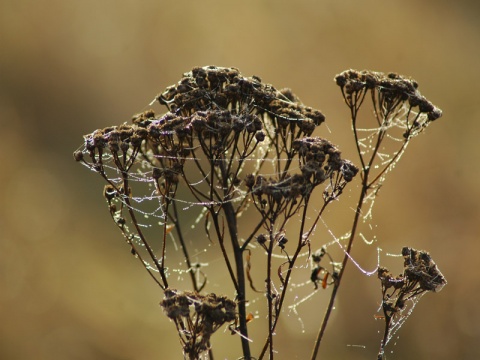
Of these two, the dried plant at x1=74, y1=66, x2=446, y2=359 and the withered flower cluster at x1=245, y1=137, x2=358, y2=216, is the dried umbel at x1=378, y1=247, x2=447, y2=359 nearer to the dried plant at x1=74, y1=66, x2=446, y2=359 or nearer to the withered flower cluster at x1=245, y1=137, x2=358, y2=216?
the dried plant at x1=74, y1=66, x2=446, y2=359

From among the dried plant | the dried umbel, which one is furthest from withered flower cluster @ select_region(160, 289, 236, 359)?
the dried umbel

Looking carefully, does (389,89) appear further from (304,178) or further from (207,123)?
(207,123)

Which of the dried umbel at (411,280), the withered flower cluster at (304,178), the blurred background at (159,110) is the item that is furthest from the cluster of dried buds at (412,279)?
the blurred background at (159,110)

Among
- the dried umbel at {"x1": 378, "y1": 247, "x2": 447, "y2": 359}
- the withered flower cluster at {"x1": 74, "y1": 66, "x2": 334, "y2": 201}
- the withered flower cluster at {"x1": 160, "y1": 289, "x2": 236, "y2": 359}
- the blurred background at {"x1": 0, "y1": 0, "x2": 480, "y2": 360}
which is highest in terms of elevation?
the blurred background at {"x1": 0, "y1": 0, "x2": 480, "y2": 360}

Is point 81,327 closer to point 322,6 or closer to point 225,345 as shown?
point 225,345

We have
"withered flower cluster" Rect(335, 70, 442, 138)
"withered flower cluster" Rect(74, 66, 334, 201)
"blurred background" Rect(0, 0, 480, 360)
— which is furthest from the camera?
"blurred background" Rect(0, 0, 480, 360)

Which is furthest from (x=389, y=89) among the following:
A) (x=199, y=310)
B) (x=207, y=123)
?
(x=199, y=310)

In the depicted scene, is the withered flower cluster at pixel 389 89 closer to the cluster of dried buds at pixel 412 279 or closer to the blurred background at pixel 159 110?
the cluster of dried buds at pixel 412 279
